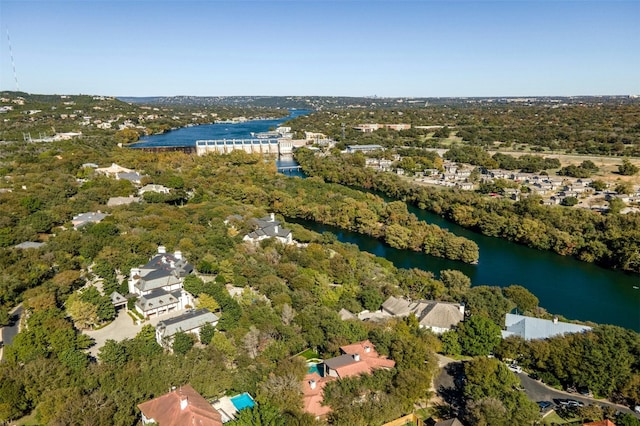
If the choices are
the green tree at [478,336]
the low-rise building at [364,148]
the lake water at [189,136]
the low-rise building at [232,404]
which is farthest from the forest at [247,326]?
the lake water at [189,136]

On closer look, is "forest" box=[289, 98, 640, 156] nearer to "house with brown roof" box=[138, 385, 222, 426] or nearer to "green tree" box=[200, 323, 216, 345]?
"green tree" box=[200, 323, 216, 345]

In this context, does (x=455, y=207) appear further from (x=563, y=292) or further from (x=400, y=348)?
(x=400, y=348)

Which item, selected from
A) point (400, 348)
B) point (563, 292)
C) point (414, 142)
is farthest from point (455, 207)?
point (414, 142)

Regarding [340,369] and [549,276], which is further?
[549,276]

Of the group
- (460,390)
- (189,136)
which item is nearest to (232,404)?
(460,390)

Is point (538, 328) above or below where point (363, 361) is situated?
below

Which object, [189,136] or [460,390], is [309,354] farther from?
[189,136]

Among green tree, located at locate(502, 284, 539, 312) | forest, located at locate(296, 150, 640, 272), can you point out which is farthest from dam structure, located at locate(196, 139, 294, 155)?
green tree, located at locate(502, 284, 539, 312)
